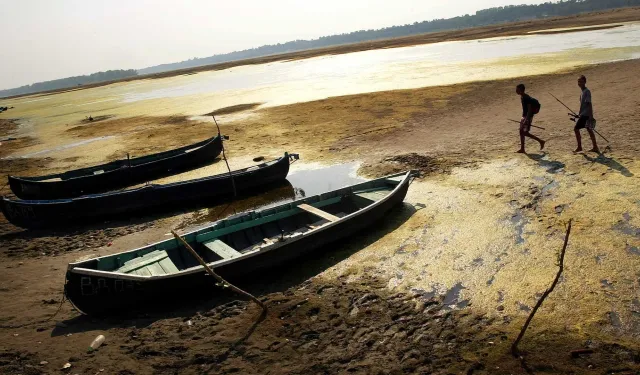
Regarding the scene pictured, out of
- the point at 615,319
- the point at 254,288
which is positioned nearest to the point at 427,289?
the point at 615,319

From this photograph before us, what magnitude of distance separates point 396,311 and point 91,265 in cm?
507

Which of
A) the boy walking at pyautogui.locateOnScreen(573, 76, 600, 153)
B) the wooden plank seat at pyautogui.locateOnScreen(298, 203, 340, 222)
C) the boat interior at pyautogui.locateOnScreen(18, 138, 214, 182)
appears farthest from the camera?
the boat interior at pyautogui.locateOnScreen(18, 138, 214, 182)

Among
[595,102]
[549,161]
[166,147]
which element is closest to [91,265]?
[549,161]

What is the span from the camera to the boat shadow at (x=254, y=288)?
698 cm

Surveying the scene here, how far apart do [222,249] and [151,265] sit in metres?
1.28

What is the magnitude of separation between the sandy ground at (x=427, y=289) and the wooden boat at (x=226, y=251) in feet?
1.19

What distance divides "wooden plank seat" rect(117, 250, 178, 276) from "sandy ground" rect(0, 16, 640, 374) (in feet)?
2.12

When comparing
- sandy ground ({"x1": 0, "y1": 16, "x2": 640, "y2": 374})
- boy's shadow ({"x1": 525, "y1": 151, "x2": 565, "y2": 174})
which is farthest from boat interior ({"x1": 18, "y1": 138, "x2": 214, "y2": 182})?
boy's shadow ({"x1": 525, "y1": 151, "x2": 565, "y2": 174})

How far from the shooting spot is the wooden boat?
6.83 meters

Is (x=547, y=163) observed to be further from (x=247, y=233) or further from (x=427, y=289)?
(x=247, y=233)

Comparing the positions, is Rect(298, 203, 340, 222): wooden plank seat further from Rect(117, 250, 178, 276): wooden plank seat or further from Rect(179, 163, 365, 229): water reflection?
Rect(117, 250, 178, 276): wooden plank seat

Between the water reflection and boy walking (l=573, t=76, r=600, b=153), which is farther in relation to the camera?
the water reflection

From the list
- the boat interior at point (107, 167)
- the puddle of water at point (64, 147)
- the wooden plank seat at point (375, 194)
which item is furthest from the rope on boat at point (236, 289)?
the puddle of water at point (64, 147)

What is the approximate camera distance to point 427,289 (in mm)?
6965
